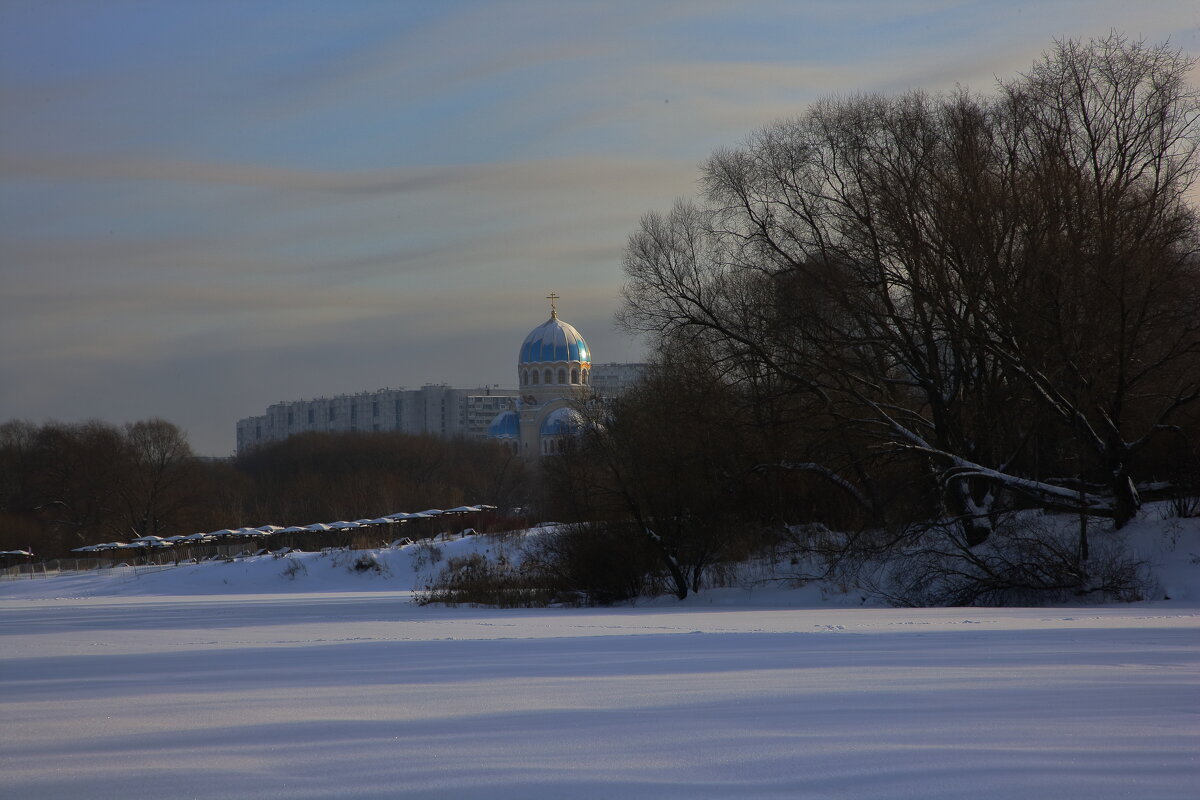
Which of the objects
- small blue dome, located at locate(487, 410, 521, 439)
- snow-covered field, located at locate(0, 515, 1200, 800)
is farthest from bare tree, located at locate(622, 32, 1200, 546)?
small blue dome, located at locate(487, 410, 521, 439)

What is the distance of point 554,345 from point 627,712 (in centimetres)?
10213

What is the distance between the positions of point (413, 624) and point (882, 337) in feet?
37.3

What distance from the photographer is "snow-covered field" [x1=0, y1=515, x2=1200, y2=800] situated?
18.4 feet

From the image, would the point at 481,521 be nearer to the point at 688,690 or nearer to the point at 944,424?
the point at 944,424

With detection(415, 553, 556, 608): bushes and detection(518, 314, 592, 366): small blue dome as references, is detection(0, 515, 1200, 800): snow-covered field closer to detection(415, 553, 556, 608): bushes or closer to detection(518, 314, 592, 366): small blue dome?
detection(415, 553, 556, 608): bushes

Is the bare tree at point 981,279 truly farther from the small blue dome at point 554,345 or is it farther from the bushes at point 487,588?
the small blue dome at point 554,345

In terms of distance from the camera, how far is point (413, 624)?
58.0 ft

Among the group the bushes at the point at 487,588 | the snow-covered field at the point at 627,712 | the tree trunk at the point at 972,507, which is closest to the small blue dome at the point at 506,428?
the bushes at the point at 487,588

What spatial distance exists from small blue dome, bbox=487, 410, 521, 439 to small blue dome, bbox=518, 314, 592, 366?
11.8 meters

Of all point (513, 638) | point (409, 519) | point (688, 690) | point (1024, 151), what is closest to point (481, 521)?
point (409, 519)

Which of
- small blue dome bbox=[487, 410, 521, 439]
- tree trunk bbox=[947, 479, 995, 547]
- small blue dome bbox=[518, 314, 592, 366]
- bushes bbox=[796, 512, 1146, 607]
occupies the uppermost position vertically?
small blue dome bbox=[518, 314, 592, 366]

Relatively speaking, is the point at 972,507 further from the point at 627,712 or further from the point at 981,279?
the point at 627,712

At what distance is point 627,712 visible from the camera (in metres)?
7.51

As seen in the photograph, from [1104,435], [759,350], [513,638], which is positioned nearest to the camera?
[513,638]
